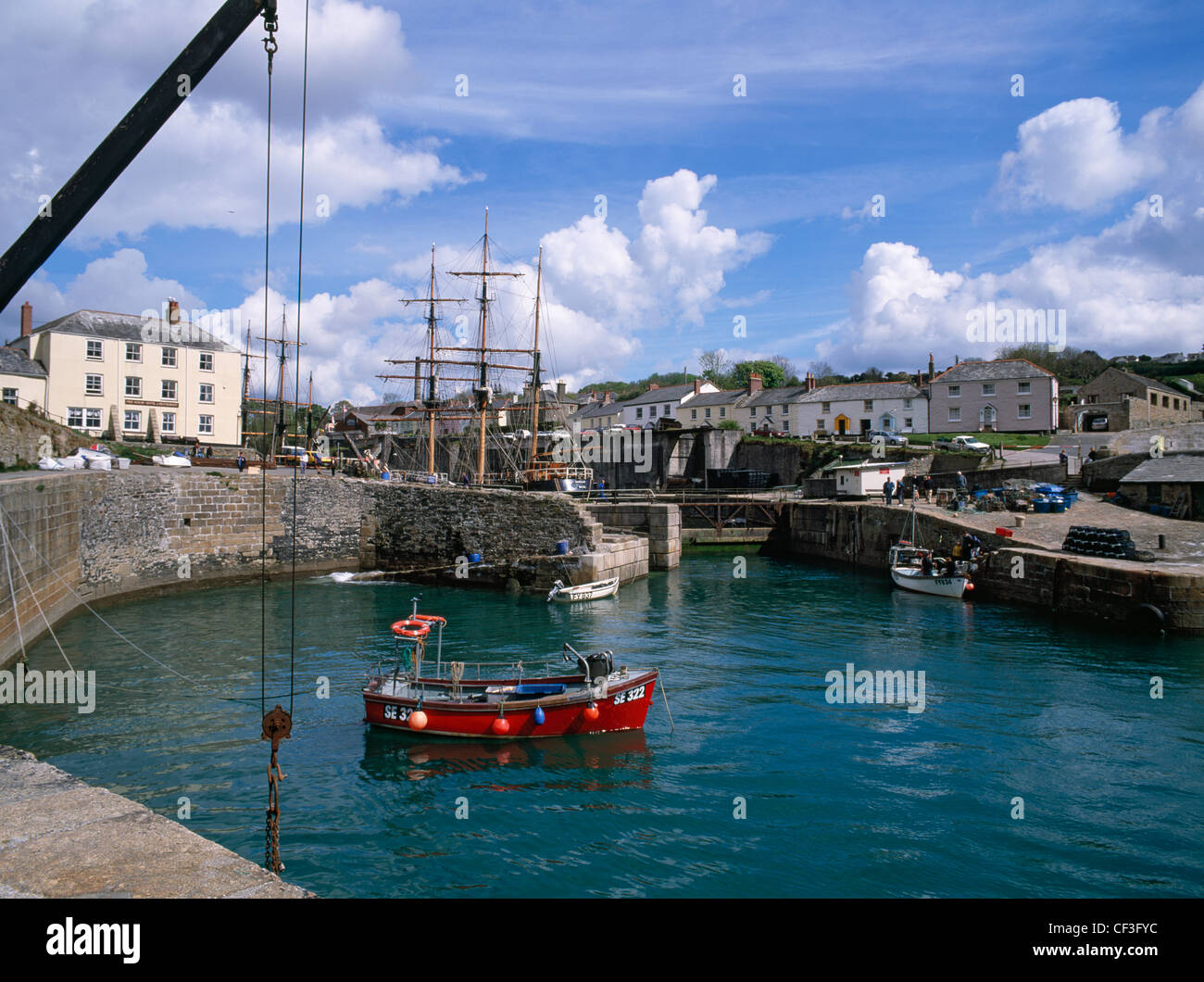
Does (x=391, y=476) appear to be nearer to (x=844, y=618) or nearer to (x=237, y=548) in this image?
(x=237, y=548)

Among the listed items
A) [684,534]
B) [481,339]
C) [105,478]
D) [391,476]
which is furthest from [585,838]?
[481,339]

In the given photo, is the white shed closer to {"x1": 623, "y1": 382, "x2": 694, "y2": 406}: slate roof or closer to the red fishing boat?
the red fishing boat

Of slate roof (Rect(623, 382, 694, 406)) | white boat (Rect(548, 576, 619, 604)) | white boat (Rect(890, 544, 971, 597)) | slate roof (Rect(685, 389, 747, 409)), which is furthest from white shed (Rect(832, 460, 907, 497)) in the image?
slate roof (Rect(623, 382, 694, 406))

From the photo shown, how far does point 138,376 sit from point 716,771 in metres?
42.5

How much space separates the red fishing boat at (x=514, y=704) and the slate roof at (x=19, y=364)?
117 feet

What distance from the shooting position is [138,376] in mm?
42938

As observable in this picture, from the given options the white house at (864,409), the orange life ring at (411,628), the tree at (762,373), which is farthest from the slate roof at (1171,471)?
the tree at (762,373)

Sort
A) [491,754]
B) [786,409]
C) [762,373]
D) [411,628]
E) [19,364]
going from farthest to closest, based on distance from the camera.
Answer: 1. [762,373]
2. [786,409]
3. [19,364]
4. [411,628]
5. [491,754]

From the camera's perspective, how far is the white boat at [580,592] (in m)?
27.8

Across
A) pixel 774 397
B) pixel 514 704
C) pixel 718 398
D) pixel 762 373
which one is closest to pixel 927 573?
pixel 514 704

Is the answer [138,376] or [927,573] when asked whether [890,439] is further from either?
[138,376]

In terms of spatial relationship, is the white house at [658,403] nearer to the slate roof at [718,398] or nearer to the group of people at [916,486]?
the slate roof at [718,398]
